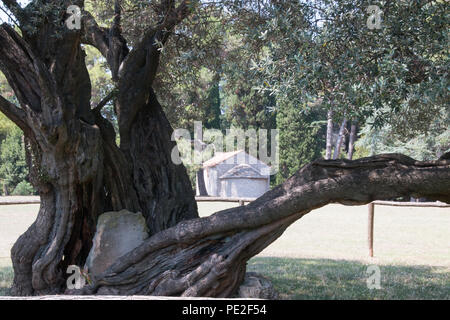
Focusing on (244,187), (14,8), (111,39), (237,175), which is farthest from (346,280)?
(244,187)

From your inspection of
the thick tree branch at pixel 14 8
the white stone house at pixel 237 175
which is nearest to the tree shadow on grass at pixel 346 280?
the thick tree branch at pixel 14 8

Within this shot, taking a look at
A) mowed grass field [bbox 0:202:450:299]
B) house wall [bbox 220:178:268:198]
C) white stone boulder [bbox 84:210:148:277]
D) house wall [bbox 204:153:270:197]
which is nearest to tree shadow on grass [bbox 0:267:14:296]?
mowed grass field [bbox 0:202:450:299]

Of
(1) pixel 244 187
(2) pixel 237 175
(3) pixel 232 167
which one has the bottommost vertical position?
(1) pixel 244 187

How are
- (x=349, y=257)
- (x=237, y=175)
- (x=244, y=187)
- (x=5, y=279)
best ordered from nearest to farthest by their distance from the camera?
(x=5, y=279)
(x=349, y=257)
(x=237, y=175)
(x=244, y=187)

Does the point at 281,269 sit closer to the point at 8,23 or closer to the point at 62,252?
the point at 62,252

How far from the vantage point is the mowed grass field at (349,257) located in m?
7.96

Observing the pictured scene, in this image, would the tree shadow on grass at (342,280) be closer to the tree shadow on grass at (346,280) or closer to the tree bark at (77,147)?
the tree shadow on grass at (346,280)

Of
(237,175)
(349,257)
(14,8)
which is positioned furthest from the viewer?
(237,175)

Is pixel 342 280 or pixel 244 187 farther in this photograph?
pixel 244 187

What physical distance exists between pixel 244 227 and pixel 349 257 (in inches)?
278

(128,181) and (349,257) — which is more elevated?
(128,181)

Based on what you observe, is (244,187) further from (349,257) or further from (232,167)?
(349,257)

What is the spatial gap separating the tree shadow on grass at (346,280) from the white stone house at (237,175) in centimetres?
2506

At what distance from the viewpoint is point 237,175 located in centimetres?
3631
